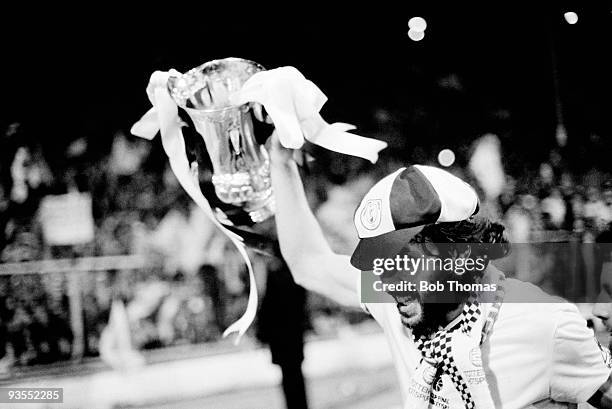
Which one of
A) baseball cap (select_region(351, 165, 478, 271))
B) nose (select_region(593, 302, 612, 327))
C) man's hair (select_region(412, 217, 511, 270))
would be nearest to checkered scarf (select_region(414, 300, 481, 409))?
man's hair (select_region(412, 217, 511, 270))

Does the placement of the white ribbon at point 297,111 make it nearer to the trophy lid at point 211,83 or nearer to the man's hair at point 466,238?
the trophy lid at point 211,83

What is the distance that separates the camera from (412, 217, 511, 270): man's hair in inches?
76.2

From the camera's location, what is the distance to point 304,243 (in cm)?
225

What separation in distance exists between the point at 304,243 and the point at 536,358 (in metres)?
0.84

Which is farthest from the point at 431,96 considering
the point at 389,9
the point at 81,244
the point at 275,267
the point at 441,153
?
the point at 81,244

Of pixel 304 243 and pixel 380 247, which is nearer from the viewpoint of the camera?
pixel 380 247

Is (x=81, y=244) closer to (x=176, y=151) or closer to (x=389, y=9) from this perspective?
(x=176, y=151)

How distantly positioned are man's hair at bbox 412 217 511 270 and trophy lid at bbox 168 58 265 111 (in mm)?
776

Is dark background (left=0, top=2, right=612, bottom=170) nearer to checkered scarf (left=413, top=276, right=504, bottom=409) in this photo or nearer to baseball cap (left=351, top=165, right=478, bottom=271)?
baseball cap (left=351, top=165, right=478, bottom=271)

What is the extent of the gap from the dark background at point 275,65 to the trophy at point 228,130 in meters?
0.09

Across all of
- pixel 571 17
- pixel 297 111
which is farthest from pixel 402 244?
pixel 571 17

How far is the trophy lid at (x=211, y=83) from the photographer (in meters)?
2.13

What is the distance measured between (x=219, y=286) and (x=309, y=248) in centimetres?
35

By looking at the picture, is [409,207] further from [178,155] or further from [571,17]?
[571,17]
